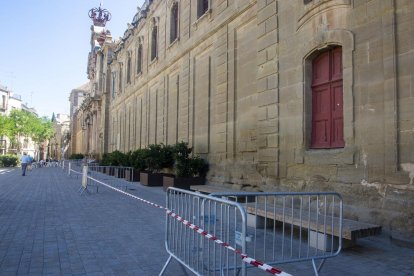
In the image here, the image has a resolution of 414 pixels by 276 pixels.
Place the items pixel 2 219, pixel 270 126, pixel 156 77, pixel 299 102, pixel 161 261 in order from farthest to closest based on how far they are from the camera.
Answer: pixel 156 77, pixel 270 126, pixel 299 102, pixel 2 219, pixel 161 261

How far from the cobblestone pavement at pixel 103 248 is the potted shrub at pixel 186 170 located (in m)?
4.42

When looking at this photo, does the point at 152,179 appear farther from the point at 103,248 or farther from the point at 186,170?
the point at 103,248

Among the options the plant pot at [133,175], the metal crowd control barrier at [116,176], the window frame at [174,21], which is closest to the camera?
the metal crowd control barrier at [116,176]

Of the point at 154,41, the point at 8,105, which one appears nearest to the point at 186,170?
the point at 154,41

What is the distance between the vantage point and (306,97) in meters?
9.20

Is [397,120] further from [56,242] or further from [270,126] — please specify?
[56,242]

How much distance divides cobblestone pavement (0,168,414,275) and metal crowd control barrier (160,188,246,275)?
64 centimetres

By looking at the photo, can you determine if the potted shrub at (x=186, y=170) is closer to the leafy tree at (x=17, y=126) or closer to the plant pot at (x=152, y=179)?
the plant pot at (x=152, y=179)

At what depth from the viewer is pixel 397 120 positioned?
671cm

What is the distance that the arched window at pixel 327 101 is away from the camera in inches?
333

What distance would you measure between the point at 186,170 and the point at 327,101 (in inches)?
290

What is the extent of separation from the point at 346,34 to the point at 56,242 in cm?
689

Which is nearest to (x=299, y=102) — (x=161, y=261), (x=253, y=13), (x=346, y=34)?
(x=346, y=34)

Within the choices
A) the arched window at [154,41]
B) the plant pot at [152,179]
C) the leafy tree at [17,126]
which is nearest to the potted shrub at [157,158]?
the plant pot at [152,179]
